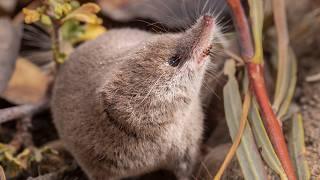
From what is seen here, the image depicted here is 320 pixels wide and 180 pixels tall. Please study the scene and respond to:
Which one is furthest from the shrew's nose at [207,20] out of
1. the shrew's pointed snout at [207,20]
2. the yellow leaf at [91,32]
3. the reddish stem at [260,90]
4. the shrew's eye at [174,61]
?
the yellow leaf at [91,32]

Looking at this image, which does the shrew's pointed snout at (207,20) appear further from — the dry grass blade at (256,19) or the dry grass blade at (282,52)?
the dry grass blade at (282,52)

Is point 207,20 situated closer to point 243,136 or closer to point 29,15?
point 243,136

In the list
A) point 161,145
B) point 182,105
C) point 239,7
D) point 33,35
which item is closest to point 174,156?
point 161,145

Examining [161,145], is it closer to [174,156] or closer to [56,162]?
[174,156]

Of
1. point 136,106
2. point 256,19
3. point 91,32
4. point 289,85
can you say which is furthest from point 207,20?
point 91,32

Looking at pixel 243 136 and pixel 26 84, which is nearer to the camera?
pixel 243 136
